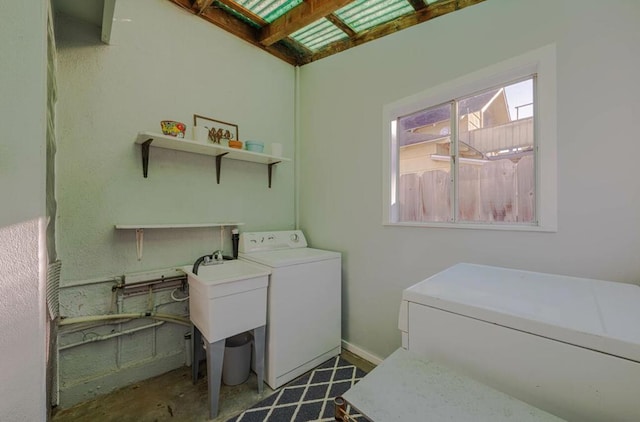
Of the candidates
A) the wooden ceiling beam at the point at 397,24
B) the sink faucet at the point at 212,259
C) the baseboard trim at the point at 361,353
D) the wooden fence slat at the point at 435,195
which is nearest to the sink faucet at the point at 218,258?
the sink faucet at the point at 212,259

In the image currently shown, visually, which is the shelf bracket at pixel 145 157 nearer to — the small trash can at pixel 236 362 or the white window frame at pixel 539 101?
the small trash can at pixel 236 362

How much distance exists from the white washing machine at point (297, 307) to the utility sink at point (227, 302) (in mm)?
87

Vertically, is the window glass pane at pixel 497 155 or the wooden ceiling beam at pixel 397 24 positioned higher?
the wooden ceiling beam at pixel 397 24

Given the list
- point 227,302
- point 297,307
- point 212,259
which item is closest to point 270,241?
point 212,259

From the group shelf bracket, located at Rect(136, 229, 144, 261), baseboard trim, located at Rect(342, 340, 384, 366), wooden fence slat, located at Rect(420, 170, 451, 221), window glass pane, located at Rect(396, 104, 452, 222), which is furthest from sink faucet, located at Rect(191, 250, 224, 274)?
wooden fence slat, located at Rect(420, 170, 451, 221)

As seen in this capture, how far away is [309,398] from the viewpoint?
5.41 feet

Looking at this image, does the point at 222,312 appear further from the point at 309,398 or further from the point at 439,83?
the point at 439,83

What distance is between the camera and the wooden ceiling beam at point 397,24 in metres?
1.66

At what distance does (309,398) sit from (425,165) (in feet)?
5.91

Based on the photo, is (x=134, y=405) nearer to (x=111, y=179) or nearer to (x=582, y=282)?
(x=111, y=179)

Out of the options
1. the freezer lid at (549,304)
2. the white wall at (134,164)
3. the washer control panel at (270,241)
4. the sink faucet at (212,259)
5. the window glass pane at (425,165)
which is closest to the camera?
the freezer lid at (549,304)

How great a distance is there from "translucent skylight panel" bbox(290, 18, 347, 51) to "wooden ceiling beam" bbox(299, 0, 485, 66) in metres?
0.05

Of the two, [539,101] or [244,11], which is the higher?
[244,11]

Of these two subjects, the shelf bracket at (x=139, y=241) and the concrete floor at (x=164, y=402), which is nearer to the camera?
the concrete floor at (x=164, y=402)
